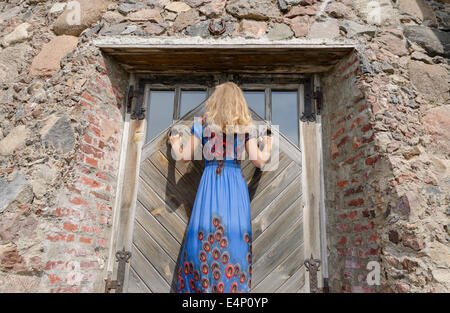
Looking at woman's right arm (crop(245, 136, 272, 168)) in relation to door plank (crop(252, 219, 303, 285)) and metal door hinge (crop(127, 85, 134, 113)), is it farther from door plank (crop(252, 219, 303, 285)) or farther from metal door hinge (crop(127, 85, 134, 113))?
metal door hinge (crop(127, 85, 134, 113))

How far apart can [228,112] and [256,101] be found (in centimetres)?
82

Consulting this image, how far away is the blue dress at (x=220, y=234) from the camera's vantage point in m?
2.31

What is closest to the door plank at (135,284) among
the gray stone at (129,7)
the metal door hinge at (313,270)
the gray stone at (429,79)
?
the metal door hinge at (313,270)

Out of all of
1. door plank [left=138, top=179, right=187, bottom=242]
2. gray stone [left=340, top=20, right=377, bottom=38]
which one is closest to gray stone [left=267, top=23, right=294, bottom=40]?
gray stone [left=340, top=20, right=377, bottom=38]

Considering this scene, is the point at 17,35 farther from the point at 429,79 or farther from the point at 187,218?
the point at 429,79

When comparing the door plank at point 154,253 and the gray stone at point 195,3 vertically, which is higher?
the gray stone at point 195,3

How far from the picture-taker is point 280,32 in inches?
116

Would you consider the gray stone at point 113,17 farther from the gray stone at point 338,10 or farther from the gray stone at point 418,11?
the gray stone at point 418,11

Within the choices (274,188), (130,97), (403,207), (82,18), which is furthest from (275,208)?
(82,18)

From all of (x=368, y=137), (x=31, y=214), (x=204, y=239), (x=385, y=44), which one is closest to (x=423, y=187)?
(x=368, y=137)

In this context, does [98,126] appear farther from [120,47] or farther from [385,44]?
[385,44]

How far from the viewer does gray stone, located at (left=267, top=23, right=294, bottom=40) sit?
9.57ft

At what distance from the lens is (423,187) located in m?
2.42

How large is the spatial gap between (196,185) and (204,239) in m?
0.76
